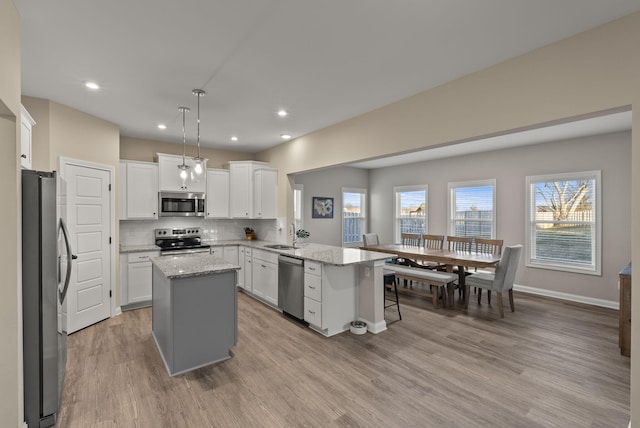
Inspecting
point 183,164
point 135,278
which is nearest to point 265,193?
point 183,164

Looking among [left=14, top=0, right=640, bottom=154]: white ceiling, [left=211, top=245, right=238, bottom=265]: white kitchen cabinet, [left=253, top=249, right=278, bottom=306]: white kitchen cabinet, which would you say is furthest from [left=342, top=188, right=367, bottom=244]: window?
[left=14, top=0, right=640, bottom=154]: white ceiling

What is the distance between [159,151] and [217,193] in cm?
119

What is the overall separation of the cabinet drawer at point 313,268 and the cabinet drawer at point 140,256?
2509mm

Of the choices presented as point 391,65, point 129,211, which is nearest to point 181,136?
point 129,211

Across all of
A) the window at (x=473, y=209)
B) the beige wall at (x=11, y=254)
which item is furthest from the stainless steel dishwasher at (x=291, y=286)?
the window at (x=473, y=209)

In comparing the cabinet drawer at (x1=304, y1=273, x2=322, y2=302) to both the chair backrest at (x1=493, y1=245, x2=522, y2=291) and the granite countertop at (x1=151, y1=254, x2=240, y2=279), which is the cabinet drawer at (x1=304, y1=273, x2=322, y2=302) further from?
the chair backrest at (x1=493, y1=245, x2=522, y2=291)

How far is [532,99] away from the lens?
2373 millimetres

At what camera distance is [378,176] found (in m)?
8.09

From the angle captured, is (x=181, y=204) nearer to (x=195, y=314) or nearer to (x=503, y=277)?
(x=195, y=314)

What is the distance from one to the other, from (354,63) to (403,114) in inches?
39.9

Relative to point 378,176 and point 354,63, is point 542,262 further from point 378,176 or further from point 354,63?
point 354,63

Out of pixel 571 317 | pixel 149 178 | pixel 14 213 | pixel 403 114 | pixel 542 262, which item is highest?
pixel 403 114

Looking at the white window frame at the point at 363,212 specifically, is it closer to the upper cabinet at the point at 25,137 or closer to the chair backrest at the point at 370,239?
the chair backrest at the point at 370,239

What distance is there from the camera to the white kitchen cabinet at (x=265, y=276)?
4.39 metres
